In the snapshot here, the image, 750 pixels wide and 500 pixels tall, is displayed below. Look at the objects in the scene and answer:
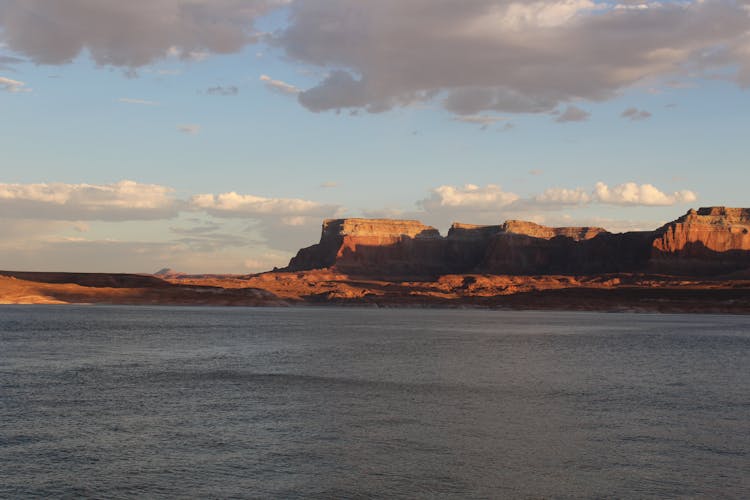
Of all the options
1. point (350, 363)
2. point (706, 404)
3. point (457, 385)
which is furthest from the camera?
point (350, 363)

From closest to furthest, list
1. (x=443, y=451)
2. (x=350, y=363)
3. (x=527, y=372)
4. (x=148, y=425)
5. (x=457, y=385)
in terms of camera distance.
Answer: (x=443, y=451) < (x=148, y=425) < (x=457, y=385) < (x=527, y=372) < (x=350, y=363)

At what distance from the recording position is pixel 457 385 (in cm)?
3997

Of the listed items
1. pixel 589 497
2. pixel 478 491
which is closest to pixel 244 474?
pixel 478 491

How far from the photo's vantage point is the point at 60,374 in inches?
1631

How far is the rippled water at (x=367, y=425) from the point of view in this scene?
2058cm

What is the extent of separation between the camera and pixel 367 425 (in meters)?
28.3

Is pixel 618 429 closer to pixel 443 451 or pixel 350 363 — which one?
pixel 443 451

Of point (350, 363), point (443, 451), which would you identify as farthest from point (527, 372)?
point (443, 451)

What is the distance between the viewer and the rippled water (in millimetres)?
20578

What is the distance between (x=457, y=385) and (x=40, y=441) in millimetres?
21926

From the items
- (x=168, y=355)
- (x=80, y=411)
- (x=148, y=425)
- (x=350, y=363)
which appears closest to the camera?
(x=148, y=425)

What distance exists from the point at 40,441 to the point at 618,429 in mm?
20665

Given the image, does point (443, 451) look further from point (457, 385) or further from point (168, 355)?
point (168, 355)

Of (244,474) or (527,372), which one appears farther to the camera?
(527,372)
